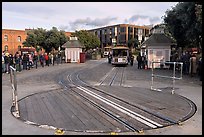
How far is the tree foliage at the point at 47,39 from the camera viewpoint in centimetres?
4238

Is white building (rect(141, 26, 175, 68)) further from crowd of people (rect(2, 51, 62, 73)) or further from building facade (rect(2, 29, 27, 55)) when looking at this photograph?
building facade (rect(2, 29, 27, 55))

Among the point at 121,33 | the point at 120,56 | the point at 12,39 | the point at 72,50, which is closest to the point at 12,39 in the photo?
the point at 12,39

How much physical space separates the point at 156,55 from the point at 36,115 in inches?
710

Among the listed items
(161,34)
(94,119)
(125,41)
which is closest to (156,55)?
(161,34)

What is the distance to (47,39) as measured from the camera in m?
42.4

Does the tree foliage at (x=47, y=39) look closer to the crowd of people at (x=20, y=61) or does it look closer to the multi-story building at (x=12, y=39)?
the crowd of people at (x=20, y=61)

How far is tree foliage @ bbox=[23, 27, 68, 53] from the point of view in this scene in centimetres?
4238

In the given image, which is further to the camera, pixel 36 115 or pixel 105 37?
pixel 105 37

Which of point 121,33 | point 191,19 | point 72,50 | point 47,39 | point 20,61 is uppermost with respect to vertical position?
point 121,33

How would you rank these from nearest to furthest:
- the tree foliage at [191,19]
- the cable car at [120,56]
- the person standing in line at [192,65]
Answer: the tree foliage at [191,19], the person standing in line at [192,65], the cable car at [120,56]

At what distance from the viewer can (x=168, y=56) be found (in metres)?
22.5

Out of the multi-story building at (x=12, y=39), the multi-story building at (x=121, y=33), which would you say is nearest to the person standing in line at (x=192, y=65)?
the multi-story building at (x=12, y=39)

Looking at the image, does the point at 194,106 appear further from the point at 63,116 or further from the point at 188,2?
the point at 188,2

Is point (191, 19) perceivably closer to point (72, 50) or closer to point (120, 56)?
point (120, 56)
